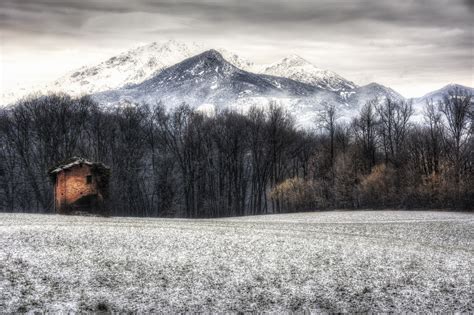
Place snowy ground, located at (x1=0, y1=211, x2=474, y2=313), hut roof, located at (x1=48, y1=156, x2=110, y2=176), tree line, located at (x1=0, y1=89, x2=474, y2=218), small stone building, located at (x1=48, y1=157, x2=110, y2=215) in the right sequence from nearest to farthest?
snowy ground, located at (x1=0, y1=211, x2=474, y2=313) → small stone building, located at (x1=48, y1=157, x2=110, y2=215) → hut roof, located at (x1=48, y1=156, x2=110, y2=176) → tree line, located at (x1=0, y1=89, x2=474, y2=218)

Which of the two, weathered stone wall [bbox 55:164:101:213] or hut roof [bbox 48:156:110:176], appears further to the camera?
hut roof [bbox 48:156:110:176]

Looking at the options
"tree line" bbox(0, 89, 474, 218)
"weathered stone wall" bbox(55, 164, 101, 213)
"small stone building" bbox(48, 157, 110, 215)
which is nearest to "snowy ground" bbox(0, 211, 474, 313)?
"small stone building" bbox(48, 157, 110, 215)

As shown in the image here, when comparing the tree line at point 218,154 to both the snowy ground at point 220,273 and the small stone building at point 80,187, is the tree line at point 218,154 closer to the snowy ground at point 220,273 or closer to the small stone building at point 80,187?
the small stone building at point 80,187

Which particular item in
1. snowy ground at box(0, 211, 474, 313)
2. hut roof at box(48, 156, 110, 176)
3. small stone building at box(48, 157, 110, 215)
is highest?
hut roof at box(48, 156, 110, 176)

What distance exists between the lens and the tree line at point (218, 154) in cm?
6091

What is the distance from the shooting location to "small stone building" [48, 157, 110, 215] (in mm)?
43250

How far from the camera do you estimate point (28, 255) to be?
59.5ft

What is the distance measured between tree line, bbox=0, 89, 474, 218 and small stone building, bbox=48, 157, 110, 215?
2202 centimetres

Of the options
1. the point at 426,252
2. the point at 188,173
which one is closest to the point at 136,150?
the point at 188,173

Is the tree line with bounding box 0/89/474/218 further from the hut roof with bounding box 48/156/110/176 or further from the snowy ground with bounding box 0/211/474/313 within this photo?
the snowy ground with bounding box 0/211/474/313

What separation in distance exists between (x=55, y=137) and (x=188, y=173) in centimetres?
2121

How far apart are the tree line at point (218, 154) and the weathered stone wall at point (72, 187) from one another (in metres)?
22.2

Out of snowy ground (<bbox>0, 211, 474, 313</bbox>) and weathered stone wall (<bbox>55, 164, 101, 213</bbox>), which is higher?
weathered stone wall (<bbox>55, 164, 101, 213</bbox>)

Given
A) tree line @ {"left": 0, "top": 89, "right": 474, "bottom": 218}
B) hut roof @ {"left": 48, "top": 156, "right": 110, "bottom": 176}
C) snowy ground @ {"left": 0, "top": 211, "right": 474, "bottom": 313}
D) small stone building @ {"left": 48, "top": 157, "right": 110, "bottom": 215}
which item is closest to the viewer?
snowy ground @ {"left": 0, "top": 211, "right": 474, "bottom": 313}
